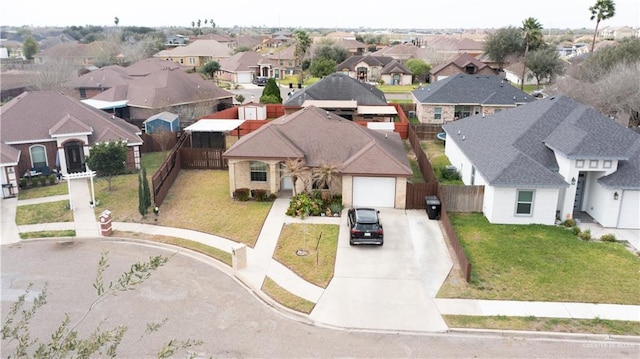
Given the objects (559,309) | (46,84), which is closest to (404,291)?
(559,309)

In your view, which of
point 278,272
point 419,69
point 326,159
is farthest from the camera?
point 419,69

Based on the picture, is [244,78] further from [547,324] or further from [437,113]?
[547,324]

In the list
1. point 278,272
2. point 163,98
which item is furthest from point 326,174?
point 163,98

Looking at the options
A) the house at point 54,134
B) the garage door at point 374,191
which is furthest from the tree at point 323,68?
the garage door at point 374,191

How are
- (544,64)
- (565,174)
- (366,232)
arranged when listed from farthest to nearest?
(544,64), (565,174), (366,232)

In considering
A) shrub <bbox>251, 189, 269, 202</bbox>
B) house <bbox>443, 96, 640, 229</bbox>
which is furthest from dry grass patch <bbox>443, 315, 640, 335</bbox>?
shrub <bbox>251, 189, 269, 202</bbox>

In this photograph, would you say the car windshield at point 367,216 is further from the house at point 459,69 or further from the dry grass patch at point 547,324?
the house at point 459,69
